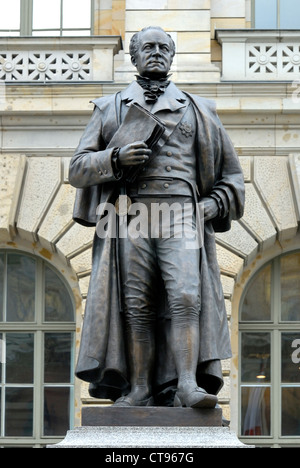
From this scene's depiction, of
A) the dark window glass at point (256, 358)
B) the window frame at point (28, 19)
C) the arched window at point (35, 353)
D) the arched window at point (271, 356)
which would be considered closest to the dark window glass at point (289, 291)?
the arched window at point (271, 356)

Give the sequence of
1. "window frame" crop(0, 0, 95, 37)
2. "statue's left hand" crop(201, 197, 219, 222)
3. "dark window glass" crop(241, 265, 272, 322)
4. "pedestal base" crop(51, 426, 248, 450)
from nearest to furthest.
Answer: "pedestal base" crop(51, 426, 248, 450)
"statue's left hand" crop(201, 197, 219, 222)
"dark window glass" crop(241, 265, 272, 322)
"window frame" crop(0, 0, 95, 37)

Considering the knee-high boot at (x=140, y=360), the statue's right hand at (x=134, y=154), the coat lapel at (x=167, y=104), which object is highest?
the coat lapel at (x=167, y=104)

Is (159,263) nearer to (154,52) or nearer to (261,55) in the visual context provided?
(154,52)

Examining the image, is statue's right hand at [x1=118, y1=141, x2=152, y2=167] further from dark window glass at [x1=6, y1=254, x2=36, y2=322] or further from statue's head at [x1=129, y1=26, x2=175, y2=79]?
dark window glass at [x1=6, y1=254, x2=36, y2=322]

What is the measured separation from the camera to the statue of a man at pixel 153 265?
9.99 m

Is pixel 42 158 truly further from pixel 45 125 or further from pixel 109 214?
pixel 109 214

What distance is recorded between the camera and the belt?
10.2m

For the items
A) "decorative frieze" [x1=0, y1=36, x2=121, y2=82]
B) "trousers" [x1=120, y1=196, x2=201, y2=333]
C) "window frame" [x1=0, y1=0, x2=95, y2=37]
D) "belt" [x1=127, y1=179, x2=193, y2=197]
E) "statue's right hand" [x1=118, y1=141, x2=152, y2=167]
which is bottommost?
"trousers" [x1=120, y1=196, x2=201, y2=333]

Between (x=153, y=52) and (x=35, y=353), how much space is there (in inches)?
414

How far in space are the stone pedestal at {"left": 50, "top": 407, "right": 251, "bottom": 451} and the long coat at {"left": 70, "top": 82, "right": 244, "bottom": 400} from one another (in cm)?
39

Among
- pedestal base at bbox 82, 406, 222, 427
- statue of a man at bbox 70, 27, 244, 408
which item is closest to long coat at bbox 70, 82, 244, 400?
statue of a man at bbox 70, 27, 244, 408

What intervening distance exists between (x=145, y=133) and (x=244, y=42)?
10736mm

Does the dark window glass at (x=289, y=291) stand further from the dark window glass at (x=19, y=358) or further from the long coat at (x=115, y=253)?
the long coat at (x=115, y=253)
